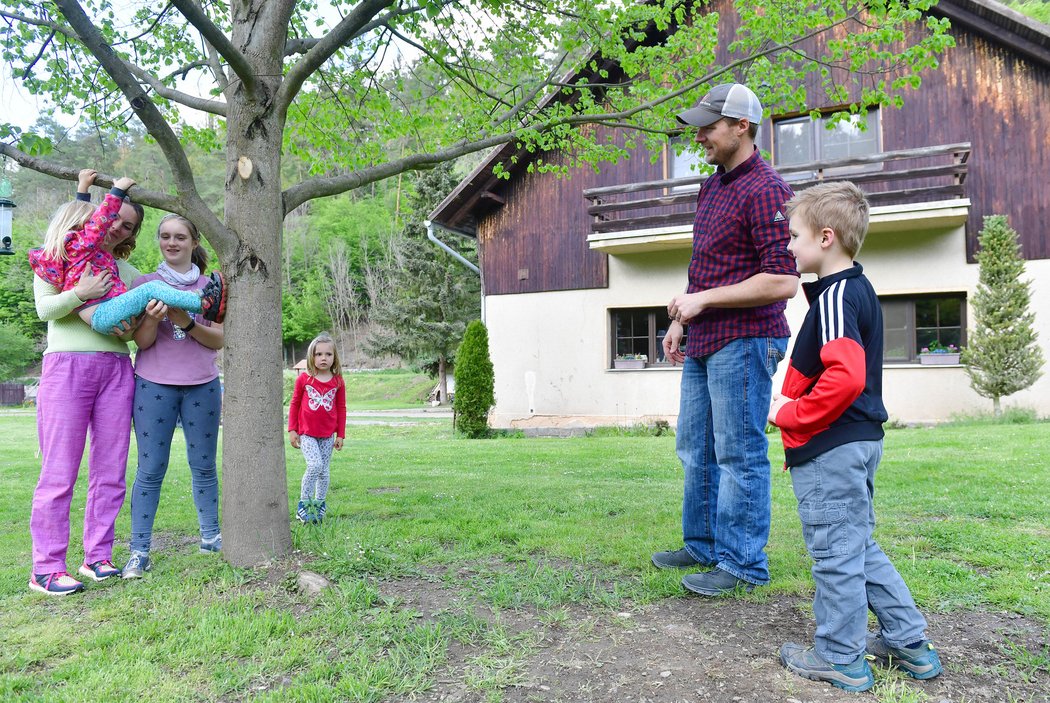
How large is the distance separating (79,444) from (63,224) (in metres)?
1.08

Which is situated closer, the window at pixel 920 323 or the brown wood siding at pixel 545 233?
the window at pixel 920 323

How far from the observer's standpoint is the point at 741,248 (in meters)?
3.14

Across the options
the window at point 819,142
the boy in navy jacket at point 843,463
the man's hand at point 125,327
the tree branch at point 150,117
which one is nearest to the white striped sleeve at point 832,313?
the boy in navy jacket at point 843,463

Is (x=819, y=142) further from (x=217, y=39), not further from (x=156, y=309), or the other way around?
(x=156, y=309)

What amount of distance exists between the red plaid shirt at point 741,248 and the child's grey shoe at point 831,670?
1.29 meters

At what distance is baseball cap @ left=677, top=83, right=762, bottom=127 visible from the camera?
3.10 metres

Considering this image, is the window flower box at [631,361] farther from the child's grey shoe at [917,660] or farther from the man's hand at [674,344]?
the child's grey shoe at [917,660]

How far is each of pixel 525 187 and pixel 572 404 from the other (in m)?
4.90

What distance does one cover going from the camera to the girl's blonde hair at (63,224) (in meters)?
3.48

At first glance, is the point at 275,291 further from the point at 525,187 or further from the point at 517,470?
the point at 525,187

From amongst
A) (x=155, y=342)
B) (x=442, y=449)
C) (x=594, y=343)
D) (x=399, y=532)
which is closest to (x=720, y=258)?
(x=399, y=532)

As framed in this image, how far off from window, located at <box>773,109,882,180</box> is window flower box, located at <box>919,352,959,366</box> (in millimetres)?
3540

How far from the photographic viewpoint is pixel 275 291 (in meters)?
3.85

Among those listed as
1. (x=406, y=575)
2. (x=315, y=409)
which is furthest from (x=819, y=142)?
(x=406, y=575)
